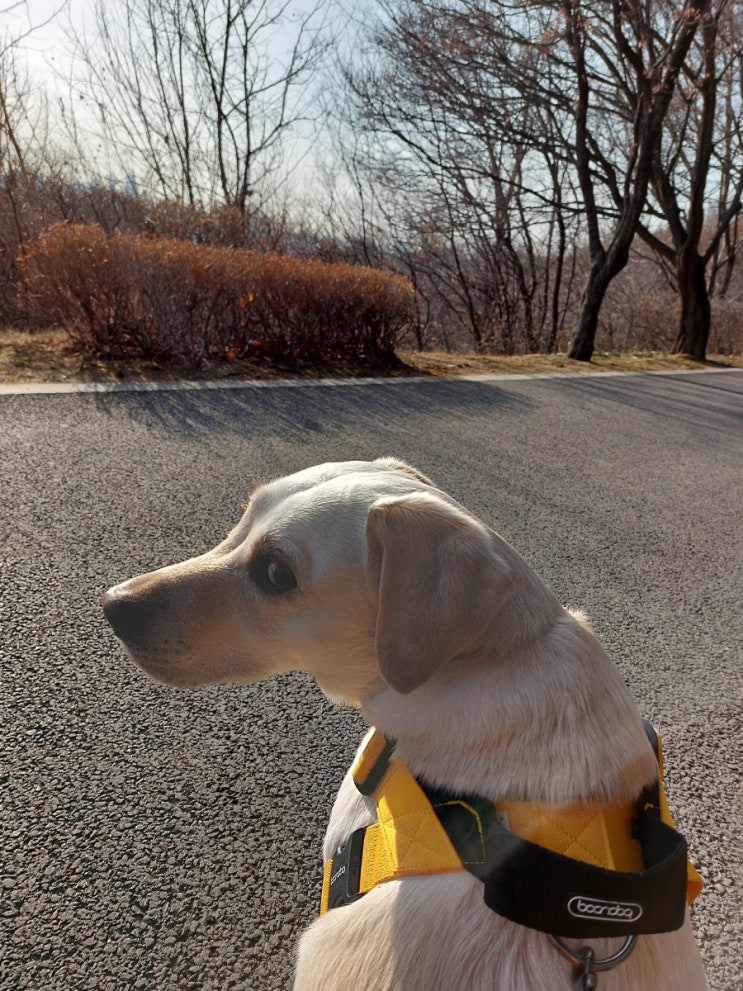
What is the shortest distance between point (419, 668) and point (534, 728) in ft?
0.87

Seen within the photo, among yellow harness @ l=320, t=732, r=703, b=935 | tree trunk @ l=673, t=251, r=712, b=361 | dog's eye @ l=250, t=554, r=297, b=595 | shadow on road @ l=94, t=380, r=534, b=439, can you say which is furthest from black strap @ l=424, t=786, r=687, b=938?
tree trunk @ l=673, t=251, r=712, b=361

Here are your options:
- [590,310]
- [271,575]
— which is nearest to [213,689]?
[271,575]

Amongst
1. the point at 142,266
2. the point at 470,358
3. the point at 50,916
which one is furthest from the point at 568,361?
the point at 50,916

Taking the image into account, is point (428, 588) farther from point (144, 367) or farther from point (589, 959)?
point (144, 367)

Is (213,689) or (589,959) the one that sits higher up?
(589,959)

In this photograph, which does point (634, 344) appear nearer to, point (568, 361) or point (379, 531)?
point (568, 361)

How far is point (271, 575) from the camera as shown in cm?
155

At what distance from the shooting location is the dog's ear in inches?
50.4

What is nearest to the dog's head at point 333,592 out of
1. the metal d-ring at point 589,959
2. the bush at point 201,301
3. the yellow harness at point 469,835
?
the yellow harness at point 469,835

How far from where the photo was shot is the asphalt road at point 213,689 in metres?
1.57

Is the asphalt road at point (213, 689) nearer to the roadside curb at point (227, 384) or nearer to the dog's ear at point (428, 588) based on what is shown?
the roadside curb at point (227, 384)

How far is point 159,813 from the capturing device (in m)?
1.84

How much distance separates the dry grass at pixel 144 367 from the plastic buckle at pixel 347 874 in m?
6.12

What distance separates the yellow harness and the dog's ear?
0.24 m
